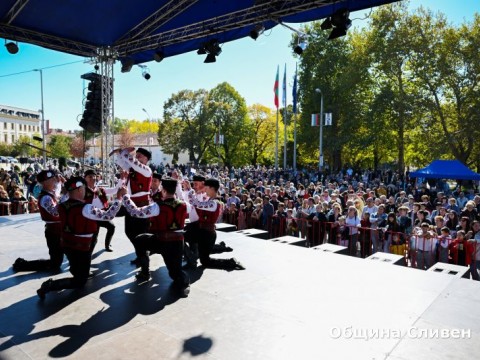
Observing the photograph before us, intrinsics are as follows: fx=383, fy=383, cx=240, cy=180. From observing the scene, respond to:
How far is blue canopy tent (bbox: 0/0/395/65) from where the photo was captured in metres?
8.55

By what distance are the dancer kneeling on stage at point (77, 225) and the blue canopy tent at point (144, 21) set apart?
557 centimetres

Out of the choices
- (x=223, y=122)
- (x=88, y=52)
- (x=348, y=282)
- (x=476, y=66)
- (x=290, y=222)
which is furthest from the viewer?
(x=223, y=122)

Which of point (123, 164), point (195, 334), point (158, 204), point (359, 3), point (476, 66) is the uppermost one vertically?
point (476, 66)

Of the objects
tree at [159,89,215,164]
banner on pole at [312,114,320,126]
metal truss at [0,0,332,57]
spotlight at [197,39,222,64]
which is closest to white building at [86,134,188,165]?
tree at [159,89,215,164]

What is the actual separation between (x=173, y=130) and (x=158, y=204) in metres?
42.3

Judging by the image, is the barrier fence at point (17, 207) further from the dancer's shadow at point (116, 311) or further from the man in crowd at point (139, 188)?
the dancer's shadow at point (116, 311)

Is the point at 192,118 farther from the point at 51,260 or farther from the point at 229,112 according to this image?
the point at 51,260

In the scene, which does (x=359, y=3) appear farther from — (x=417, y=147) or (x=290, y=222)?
(x=417, y=147)

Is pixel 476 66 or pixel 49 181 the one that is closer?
pixel 49 181

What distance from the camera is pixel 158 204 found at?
204 inches

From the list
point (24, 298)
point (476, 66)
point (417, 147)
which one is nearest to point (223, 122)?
point (417, 147)

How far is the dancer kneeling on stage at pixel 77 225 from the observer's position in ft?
16.2

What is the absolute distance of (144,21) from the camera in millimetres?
10156

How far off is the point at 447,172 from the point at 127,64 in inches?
621
